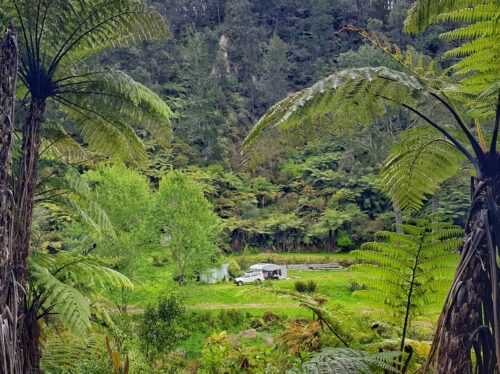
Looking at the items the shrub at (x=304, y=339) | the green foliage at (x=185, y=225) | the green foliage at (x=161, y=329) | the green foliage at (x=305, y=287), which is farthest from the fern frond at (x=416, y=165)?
the green foliage at (x=305, y=287)

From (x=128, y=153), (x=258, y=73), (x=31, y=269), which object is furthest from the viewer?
(x=258, y=73)

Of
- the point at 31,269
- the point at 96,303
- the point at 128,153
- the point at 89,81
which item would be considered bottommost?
the point at 96,303

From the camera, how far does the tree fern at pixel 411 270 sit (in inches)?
96.8

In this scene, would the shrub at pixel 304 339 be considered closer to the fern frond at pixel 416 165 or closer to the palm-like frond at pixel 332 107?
the fern frond at pixel 416 165

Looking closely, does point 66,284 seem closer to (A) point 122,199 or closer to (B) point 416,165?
(B) point 416,165

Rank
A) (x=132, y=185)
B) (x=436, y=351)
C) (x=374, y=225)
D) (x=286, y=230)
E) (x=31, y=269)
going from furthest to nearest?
(x=286, y=230)
(x=374, y=225)
(x=132, y=185)
(x=31, y=269)
(x=436, y=351)

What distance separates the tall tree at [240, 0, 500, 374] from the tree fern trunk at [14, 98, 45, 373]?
224cm

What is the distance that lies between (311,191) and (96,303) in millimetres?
21328

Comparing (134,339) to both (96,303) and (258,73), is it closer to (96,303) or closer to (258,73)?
(96,303)

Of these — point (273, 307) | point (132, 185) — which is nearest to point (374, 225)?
point (273, 307)

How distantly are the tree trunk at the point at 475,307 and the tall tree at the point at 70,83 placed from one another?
9.13 feet

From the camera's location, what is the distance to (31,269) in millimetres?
3945

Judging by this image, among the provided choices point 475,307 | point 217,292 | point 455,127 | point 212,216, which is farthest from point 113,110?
point 217,292

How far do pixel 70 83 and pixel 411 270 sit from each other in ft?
10.9
